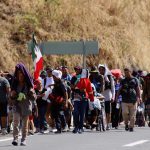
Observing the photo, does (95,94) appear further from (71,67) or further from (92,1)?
(92,1)

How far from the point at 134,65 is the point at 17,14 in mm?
7316

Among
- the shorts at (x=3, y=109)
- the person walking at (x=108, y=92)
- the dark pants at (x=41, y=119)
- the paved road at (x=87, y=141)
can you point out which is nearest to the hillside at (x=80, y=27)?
the person walking at (x=108, y=92)

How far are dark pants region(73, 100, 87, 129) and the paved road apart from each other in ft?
1.07

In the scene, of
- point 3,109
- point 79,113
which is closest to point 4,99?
point 3,109

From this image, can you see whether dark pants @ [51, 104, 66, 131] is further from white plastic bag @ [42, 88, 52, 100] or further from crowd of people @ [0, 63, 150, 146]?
white plastic bag @ [42, 88, 52, 100]

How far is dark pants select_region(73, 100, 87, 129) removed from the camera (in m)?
21.0

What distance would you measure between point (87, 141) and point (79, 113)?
3305 mm

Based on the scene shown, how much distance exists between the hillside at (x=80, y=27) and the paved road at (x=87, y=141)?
10791 mm

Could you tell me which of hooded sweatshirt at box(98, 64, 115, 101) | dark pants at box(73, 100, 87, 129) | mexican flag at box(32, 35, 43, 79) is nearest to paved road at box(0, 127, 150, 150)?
dark pants at box(73, 100, 87, 129)

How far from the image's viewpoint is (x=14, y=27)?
106ft

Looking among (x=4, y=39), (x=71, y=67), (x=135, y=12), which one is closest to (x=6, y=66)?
(x=4, y=39)

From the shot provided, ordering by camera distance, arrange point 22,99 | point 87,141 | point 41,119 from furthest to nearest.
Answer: point 41,119
point 87,141
point 22,99

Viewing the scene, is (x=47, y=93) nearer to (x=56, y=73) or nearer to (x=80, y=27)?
(x=56, y=73)

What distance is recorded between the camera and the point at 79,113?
21062 mm
